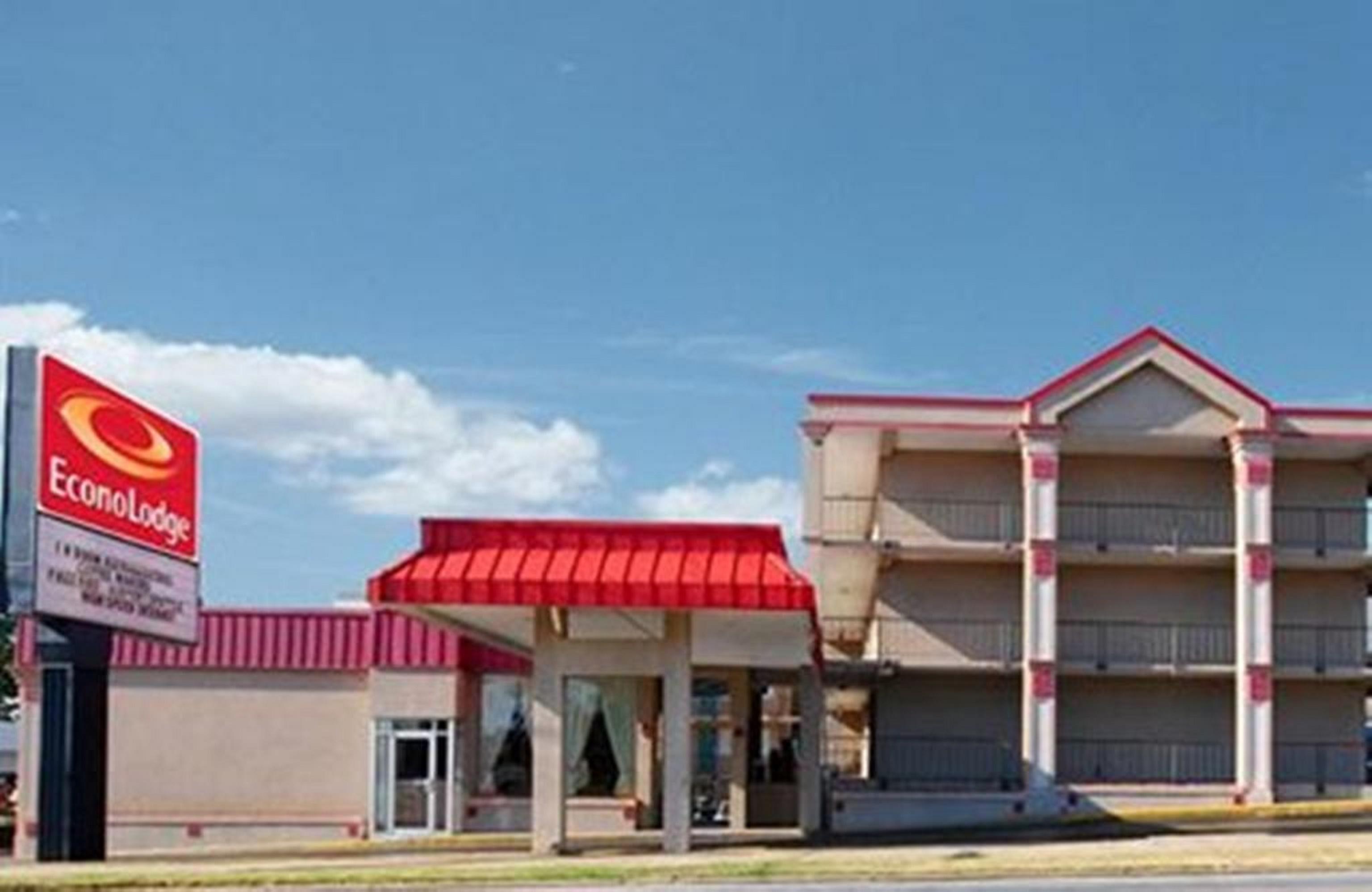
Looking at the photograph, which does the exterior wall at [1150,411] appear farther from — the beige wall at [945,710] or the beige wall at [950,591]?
the beige wall at [945,710]

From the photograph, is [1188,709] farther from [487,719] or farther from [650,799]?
[487,719]

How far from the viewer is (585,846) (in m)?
35.1

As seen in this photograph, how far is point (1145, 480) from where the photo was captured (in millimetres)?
47250

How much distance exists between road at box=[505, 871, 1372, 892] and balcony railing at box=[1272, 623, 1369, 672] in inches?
823

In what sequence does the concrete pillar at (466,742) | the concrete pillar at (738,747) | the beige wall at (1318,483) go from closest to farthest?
the concrete pillar at (738,747), the concrete pillar at (466,742), the beige wall at (1318,483)

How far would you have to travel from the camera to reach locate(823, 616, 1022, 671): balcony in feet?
151

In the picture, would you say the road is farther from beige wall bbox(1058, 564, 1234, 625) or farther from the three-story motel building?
beige wall bbox(1058, 564, 1234, 625)

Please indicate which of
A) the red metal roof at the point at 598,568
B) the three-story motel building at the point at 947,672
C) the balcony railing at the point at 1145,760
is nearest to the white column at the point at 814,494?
the three-story motel building at the point at 947,672

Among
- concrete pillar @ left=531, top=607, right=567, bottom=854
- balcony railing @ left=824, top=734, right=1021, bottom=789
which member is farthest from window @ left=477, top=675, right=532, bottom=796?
concrete pillar @ left=531, top=607, right=567, bottom=854

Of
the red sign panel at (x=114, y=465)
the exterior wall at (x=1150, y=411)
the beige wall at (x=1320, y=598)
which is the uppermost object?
the exterior wall at (x=1150, y=411)

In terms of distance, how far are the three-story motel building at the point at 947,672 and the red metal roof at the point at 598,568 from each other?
30.1 feet

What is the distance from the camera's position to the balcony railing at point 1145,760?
46188 millimetres

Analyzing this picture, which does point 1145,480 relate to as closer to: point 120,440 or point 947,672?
point 947,672

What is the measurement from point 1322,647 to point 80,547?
27.0m
